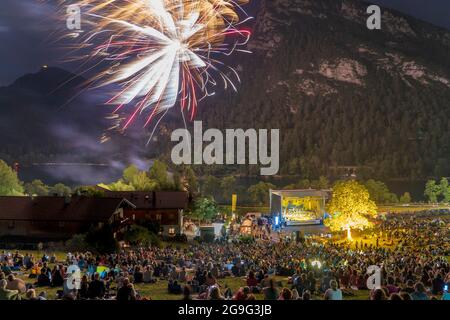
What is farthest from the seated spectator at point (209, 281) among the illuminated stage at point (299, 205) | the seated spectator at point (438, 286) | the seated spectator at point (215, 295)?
the illuminated stage at point (299, 205)

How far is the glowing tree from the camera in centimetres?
2569

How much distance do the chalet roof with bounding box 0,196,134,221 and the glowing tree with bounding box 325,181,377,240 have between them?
1082cm

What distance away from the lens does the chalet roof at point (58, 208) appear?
72.0ft

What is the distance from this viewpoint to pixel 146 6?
26.0m

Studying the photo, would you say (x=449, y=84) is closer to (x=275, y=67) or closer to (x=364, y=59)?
(x=364, y=59)

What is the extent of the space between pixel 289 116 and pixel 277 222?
268 ft

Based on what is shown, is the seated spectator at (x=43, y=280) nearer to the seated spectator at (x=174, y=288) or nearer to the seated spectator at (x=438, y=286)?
the seated spectator at (x=174, y=288)

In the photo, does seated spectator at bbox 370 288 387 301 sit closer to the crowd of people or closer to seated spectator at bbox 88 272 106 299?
the crowd of people

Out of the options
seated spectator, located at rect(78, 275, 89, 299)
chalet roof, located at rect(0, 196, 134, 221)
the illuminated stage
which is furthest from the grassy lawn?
the illuminated stage

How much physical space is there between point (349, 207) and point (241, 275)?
13.8 m

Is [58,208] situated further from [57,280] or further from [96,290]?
[96,290]

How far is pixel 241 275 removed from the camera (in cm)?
1326

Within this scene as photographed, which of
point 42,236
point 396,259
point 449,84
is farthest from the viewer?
point 449,84

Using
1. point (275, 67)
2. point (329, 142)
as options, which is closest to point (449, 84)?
point (329, 142)
